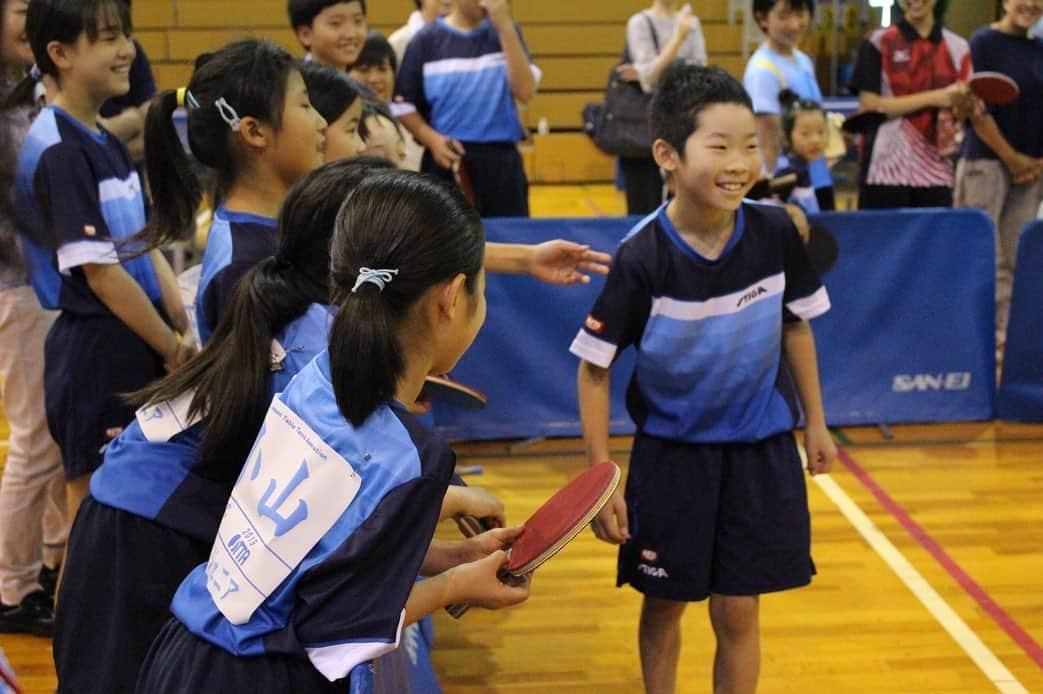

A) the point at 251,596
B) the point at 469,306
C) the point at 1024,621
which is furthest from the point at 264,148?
the point at 1024,621

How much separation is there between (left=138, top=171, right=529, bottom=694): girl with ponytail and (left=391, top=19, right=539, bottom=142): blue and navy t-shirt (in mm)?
4172

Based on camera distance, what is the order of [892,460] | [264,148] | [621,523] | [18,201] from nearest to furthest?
[18,201] → [264,148] → [621,523] → [892,460]

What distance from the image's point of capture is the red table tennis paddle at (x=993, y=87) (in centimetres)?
605

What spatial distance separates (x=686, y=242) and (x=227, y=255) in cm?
106

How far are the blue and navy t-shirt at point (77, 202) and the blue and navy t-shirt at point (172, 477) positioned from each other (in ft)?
3.26

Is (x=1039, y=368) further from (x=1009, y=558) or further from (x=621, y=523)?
(x=621, y=523)

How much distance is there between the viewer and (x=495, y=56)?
19.7ft

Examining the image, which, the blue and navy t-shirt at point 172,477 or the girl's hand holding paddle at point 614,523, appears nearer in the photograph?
the blue and navy t-shirt at point 172,477

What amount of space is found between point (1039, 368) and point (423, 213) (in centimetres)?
450

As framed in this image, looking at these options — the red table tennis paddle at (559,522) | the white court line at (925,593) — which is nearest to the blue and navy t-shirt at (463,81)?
the white court line at (925,593)

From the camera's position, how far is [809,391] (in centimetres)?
320

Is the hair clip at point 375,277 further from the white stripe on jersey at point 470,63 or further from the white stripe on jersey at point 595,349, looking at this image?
the white stripe on jersey at point 470,63

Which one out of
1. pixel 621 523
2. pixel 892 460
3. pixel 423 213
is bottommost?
pixel 892 460

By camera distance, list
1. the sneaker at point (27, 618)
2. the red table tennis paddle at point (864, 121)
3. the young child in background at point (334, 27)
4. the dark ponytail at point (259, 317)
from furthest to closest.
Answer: the red table tennis paddle at point (864, 121) < the young child in background at point (334, 27) < the sneaker at point (27, 618) < the dark ponytail at point (259, 317)
